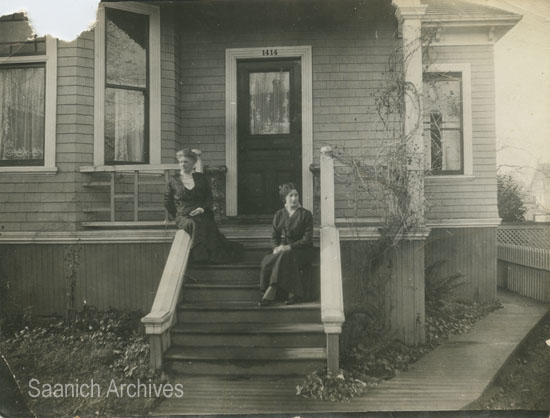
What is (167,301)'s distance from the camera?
4.96 m

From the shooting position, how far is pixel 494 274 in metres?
6.55

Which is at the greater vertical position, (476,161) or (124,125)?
(124,125)

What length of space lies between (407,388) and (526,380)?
3.43 ft

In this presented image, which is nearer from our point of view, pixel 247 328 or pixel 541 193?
pixel 541 193

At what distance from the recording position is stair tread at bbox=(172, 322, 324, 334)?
4941mm

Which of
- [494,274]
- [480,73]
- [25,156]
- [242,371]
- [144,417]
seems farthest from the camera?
[494,274]

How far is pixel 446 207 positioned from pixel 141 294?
4.20 metres

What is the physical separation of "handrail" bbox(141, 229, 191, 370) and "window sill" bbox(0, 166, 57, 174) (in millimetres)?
1676

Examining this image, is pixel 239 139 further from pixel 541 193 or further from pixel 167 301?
pixel 541 193

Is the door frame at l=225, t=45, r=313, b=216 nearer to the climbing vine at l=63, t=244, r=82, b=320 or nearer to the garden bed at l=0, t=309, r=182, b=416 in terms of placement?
the climbing vine at l=63, t=244, r=82, b=320

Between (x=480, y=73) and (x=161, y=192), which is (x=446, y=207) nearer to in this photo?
(x=480, y=73)

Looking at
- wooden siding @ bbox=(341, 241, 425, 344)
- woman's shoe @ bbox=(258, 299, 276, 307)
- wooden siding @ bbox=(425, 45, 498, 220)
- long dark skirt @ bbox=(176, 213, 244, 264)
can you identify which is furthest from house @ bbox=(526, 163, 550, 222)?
long dark skirt @ bbox=(176, 213, 244, 264)

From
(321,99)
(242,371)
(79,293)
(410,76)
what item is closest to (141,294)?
(79,293)

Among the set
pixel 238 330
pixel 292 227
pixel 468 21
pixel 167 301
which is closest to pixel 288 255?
pixel 292 227
